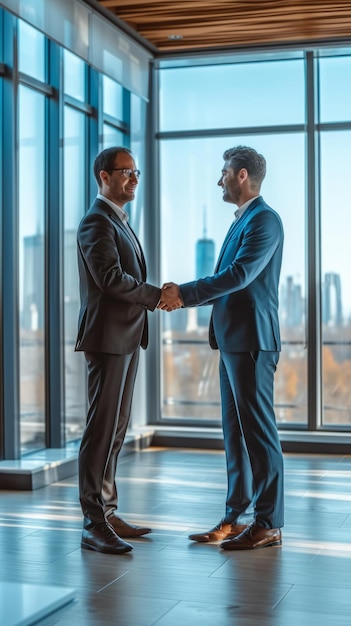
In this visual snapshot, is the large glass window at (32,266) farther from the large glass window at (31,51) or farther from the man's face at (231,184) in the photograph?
the man's face at (231,184)

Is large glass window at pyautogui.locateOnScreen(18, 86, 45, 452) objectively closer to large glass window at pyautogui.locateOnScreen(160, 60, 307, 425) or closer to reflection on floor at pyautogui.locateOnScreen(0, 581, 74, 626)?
large glass window at pyautogui.locateOnScreen(160, 60, 307, 425)

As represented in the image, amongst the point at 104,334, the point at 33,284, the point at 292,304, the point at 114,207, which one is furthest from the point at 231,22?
the point at 104,334

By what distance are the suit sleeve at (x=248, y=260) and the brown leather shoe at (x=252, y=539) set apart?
3.48ft

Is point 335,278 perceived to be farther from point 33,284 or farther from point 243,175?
point 243,175

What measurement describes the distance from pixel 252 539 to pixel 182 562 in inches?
14.9

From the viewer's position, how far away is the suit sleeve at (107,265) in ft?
13.8

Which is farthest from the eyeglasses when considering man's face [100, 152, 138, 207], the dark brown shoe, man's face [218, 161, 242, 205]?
the dark brown shoe

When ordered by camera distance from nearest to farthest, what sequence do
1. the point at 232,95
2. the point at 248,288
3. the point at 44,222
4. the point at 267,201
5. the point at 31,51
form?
the point at 248,288 < the point at 31,51 < the point at 44,222 < the point at 267,201 < the point at 232,95

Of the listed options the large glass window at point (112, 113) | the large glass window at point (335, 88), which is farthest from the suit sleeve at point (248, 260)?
the large glass window at point (335, 88)

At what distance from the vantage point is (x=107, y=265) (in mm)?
4215

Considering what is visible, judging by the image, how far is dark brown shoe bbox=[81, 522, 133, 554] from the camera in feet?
13.9

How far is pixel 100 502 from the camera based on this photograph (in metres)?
4.31

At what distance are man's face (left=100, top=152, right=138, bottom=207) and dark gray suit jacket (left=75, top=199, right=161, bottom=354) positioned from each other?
0.09m

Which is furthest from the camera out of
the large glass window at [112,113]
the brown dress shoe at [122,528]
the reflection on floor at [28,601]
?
the large glass window at [112,113]
